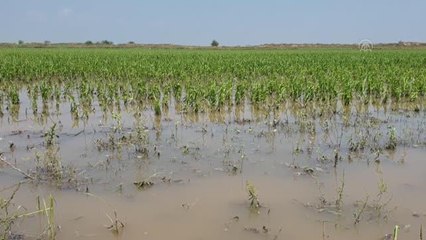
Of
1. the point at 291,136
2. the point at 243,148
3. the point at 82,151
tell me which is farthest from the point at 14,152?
the point at 291,136

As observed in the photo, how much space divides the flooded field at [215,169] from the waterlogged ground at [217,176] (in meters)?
0.02

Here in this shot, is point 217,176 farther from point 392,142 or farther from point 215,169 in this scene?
point 392,142

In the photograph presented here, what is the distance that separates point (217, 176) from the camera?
559cm

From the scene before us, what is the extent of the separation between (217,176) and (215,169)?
30 centimetres

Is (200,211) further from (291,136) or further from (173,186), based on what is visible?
(291,136)

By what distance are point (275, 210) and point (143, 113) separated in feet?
19.2

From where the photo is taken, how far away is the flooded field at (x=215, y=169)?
164 inches

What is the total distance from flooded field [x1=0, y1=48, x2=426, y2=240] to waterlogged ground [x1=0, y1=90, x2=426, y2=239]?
0.06 ft

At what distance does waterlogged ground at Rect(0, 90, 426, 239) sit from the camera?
13.7 ft

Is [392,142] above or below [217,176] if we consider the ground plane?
above

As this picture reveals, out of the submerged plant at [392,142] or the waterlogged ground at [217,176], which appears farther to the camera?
the submerged plant at [392,142]

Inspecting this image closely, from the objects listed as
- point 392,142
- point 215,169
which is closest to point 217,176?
point 215,169

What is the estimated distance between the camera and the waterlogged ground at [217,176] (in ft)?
13.7

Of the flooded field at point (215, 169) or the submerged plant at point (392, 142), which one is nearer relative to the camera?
the flooded field at point (215, 169)
